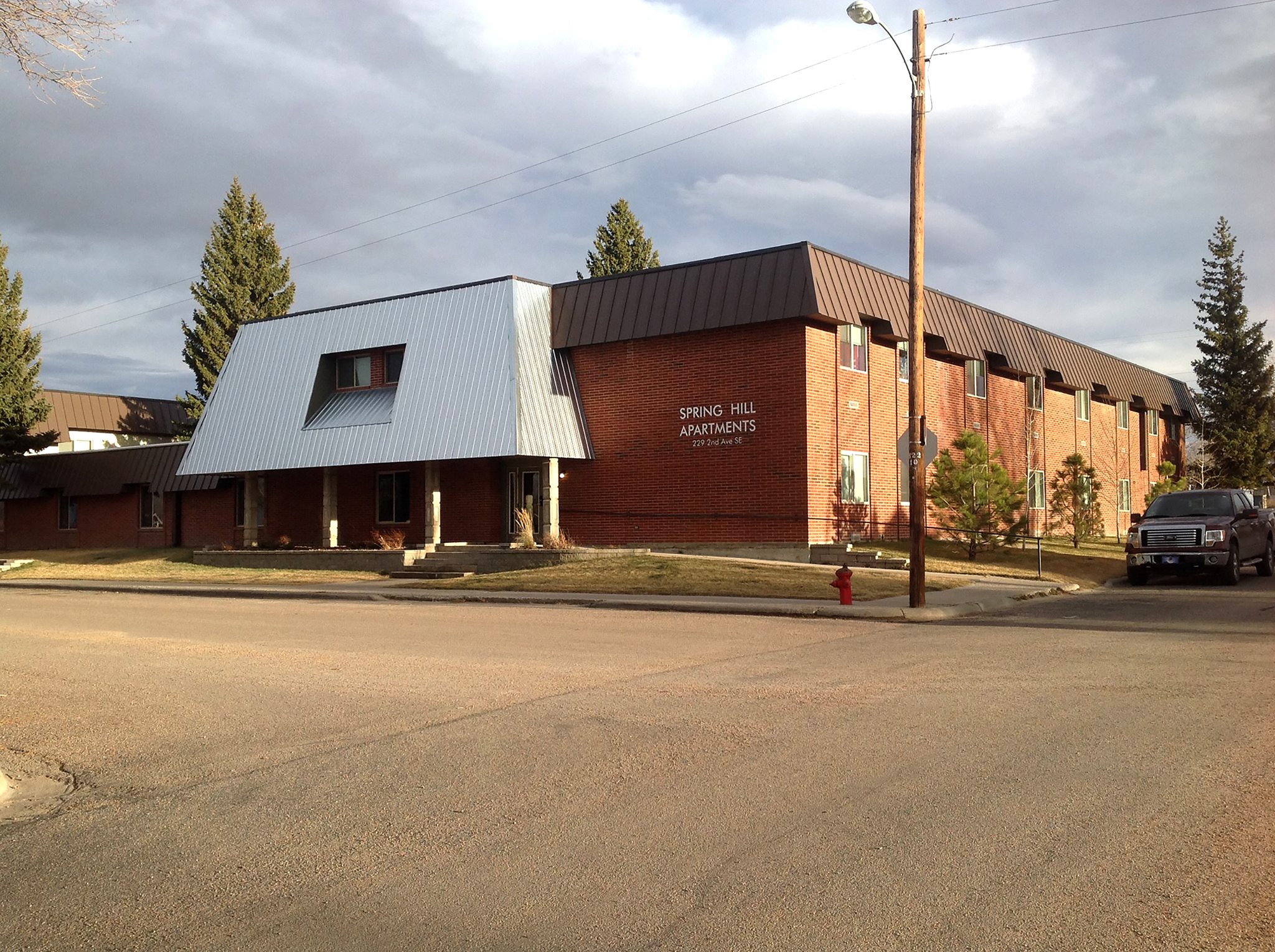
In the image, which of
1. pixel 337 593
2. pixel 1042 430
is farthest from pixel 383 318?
pixel 1042 430

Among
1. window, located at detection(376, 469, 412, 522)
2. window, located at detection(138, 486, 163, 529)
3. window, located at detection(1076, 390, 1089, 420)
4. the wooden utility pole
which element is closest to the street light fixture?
the wooden utility pole

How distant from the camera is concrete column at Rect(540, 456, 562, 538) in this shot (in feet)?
100

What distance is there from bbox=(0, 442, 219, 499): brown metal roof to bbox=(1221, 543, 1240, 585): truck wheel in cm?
3197

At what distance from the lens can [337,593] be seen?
24891 millimetres

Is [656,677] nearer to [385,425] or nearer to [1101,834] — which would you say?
[1101,834]

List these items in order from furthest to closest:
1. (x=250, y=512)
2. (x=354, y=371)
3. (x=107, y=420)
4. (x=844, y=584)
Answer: (x=107, y=420)
(x=250, y=512)
(x=354, y=371)
(x=844, y=584)

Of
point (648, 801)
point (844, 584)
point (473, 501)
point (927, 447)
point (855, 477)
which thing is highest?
point (927, 447)

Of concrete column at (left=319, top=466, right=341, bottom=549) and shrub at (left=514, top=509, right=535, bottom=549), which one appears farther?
concrete column at (left=319, top=466, right=341, bottom=549)

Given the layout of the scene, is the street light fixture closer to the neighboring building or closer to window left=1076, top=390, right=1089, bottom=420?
window left=1076, top=390, right=1089, bottom=420

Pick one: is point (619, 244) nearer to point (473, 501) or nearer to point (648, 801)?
point (473, 501)

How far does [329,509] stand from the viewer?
34.4 meters

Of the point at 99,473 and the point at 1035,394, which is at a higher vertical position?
the point at 1035,394

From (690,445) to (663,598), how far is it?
364 inches

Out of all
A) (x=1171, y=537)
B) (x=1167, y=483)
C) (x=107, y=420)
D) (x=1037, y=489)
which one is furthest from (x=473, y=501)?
(x=107, y=420)
